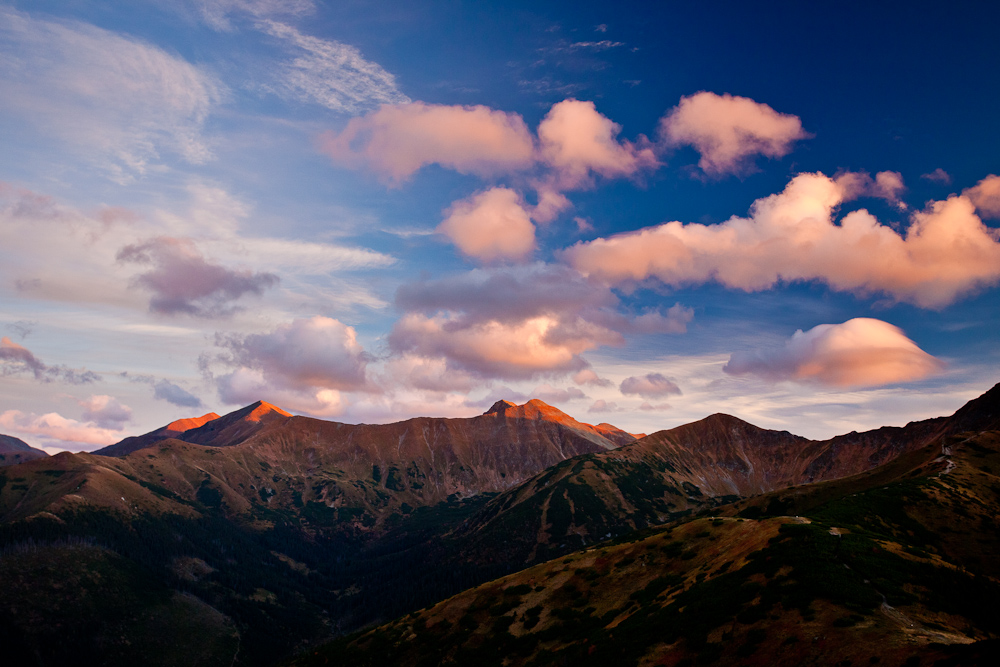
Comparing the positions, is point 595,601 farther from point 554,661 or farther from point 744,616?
point 744,616

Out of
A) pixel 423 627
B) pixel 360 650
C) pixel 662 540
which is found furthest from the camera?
pixel 360 650

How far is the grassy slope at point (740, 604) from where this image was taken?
3497cm

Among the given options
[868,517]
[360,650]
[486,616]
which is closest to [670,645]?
[486,616]

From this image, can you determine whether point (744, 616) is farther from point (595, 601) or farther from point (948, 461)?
point (948, 461)

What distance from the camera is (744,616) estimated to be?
132ft

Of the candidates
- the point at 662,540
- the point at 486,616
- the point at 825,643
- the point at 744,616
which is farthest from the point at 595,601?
the point at 825,643

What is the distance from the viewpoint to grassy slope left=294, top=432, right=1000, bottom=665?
3497cm

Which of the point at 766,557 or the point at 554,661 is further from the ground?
the point at 766,557

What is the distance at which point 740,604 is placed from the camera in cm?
4281

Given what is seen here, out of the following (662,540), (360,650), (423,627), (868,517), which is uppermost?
(662,540)

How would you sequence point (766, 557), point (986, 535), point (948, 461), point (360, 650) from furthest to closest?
point (948, 461) < point (986, 535) < point (360, 650) < point (766, 557)

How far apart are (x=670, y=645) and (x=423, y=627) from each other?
53450 mm

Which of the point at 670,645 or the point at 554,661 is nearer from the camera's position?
the point at 670,645

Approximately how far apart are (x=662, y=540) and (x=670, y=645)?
1297 inches
